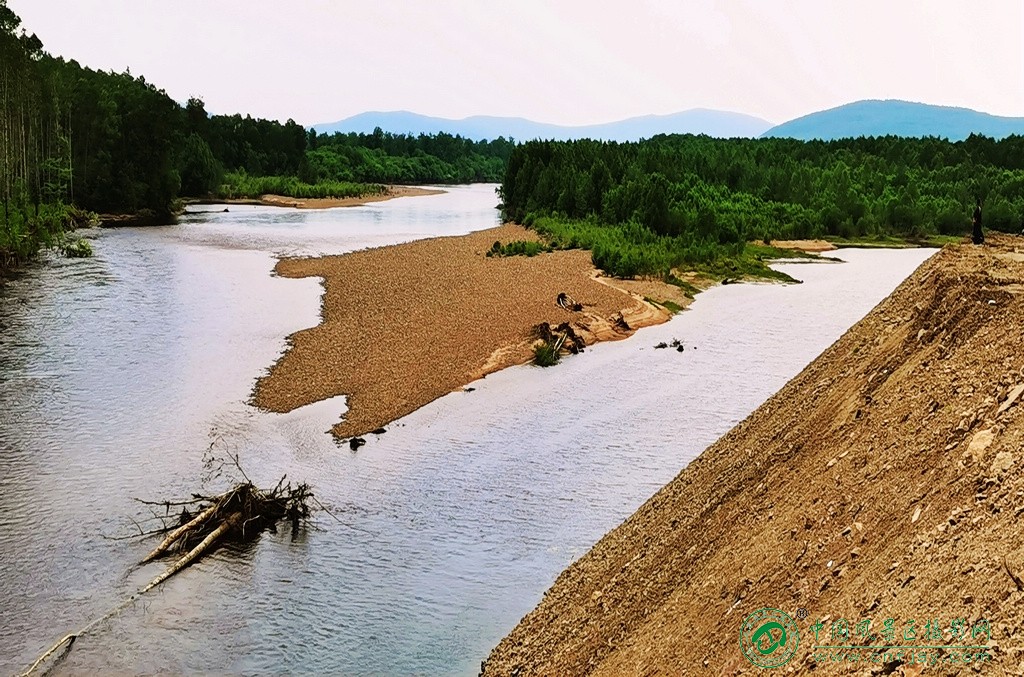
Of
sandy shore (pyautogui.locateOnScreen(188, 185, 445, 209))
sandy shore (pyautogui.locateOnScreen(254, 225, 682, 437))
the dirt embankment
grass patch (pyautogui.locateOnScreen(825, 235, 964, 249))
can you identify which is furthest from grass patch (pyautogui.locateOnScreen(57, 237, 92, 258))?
sandy shore (pyautogui.locateOnScreen(188, 185, 445, 209))

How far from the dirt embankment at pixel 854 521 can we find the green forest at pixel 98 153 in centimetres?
4394

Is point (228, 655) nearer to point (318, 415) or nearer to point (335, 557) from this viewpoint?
point (335, 557)

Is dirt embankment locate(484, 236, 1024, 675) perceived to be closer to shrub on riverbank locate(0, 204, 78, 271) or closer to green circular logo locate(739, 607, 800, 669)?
green circular logo locate(739, 607, 800, 669)

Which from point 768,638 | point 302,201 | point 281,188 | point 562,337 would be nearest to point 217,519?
point 768,638

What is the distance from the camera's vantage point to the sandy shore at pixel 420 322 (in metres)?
24.4

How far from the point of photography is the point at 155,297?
40062 mm

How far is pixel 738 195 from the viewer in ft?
241

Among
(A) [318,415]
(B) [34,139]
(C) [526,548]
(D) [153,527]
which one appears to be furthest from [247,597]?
(B) [34,139]

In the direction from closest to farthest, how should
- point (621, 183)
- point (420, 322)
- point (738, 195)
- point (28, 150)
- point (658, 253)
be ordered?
point (420, 322) < point (658, 253) < point (28, 150) < point (621, 183) < point (738, 195)

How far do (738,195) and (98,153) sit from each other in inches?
2141

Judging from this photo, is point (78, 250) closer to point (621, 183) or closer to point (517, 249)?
point (517, 249)

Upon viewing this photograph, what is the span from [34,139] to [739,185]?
5575cm

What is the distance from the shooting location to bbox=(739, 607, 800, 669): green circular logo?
6.64m

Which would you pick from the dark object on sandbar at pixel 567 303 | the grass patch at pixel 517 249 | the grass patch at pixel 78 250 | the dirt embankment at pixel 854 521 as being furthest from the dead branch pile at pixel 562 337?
the grass patch at pixel 78 250
